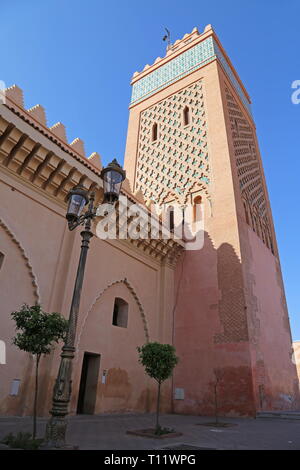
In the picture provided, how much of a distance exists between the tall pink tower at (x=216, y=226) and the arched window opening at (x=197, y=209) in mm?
74

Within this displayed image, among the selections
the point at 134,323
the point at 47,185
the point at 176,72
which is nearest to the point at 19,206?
the point at 47,185

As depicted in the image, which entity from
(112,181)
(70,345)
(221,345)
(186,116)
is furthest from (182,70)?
(70,345)

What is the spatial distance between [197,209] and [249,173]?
3.03m

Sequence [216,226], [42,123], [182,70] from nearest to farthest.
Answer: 1. [42,123]
2. [216,226]
3. [182,70]

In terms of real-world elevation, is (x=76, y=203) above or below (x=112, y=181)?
below

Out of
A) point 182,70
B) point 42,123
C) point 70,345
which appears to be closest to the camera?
point 70,345

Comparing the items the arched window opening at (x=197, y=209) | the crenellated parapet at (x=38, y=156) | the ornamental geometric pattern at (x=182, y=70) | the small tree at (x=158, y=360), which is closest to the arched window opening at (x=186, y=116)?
the ornamental geometric pattern at (x=182, y=70)

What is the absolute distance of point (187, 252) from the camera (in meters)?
10.0

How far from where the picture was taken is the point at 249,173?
11867 millimetres

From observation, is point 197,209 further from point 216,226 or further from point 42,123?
point 42,123

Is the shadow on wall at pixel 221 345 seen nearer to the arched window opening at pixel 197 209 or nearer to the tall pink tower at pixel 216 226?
the tall pink tower at pixel 216 226

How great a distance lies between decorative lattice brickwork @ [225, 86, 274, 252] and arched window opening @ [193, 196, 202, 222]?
1.39 metres
